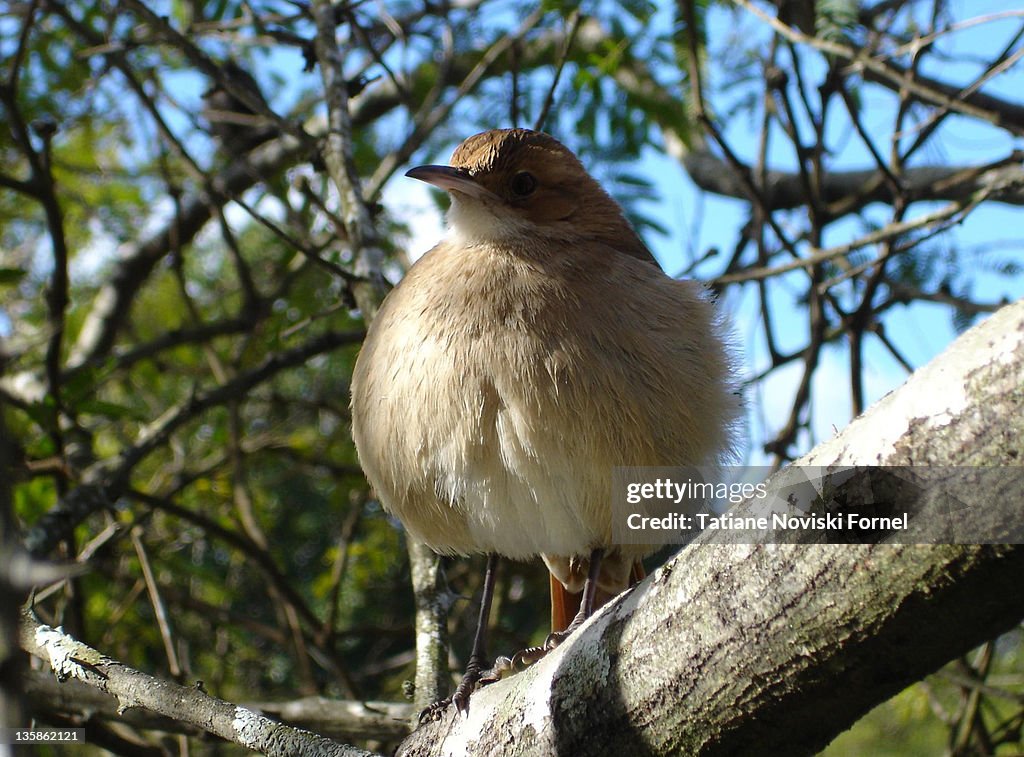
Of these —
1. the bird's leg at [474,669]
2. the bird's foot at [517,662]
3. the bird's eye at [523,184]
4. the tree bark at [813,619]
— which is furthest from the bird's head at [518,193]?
the tree bark at [813,619]

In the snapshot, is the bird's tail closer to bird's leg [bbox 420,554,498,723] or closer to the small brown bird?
the small brown bird

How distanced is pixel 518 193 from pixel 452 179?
30 cm

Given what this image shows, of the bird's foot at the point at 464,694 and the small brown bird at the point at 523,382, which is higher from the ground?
the small brown bird at the point at 523,382

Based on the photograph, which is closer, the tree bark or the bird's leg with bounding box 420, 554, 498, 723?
the tree bark

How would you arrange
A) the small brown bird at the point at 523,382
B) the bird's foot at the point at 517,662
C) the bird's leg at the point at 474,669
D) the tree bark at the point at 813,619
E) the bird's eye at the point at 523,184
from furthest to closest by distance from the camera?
the bird's eye at the point at 523,184 → the small brown bird at the point at 523,382 → the bird's foot at the point at 517,662 → the bird's leg at the point at 474,669 → the tree bark at the point at 813,619

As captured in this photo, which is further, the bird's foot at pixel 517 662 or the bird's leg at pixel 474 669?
the bird's foot at pixel 517 662

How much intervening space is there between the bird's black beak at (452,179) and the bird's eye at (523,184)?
0.11 metres

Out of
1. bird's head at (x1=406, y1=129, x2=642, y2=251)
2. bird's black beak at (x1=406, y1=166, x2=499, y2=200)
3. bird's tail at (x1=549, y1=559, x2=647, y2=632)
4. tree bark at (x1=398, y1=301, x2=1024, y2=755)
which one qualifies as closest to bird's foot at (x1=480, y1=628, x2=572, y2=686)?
tree bark at (x1=398, y1=301, x2=1024, y2=755)

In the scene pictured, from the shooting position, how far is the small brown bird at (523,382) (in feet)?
10.6

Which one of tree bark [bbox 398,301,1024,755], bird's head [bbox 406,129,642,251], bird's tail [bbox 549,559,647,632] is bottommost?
tree bark [bbox 398,301,1024,755]

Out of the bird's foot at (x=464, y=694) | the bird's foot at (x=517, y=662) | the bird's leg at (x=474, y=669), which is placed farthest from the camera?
the bird's foot at (x=517, y=662)

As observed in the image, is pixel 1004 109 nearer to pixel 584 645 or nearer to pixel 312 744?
pixel 584 645

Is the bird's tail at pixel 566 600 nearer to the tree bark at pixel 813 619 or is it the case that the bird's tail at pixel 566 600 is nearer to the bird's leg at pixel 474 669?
the bird's leg at pixel 474 669

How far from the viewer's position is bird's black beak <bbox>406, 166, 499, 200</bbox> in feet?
12.5
